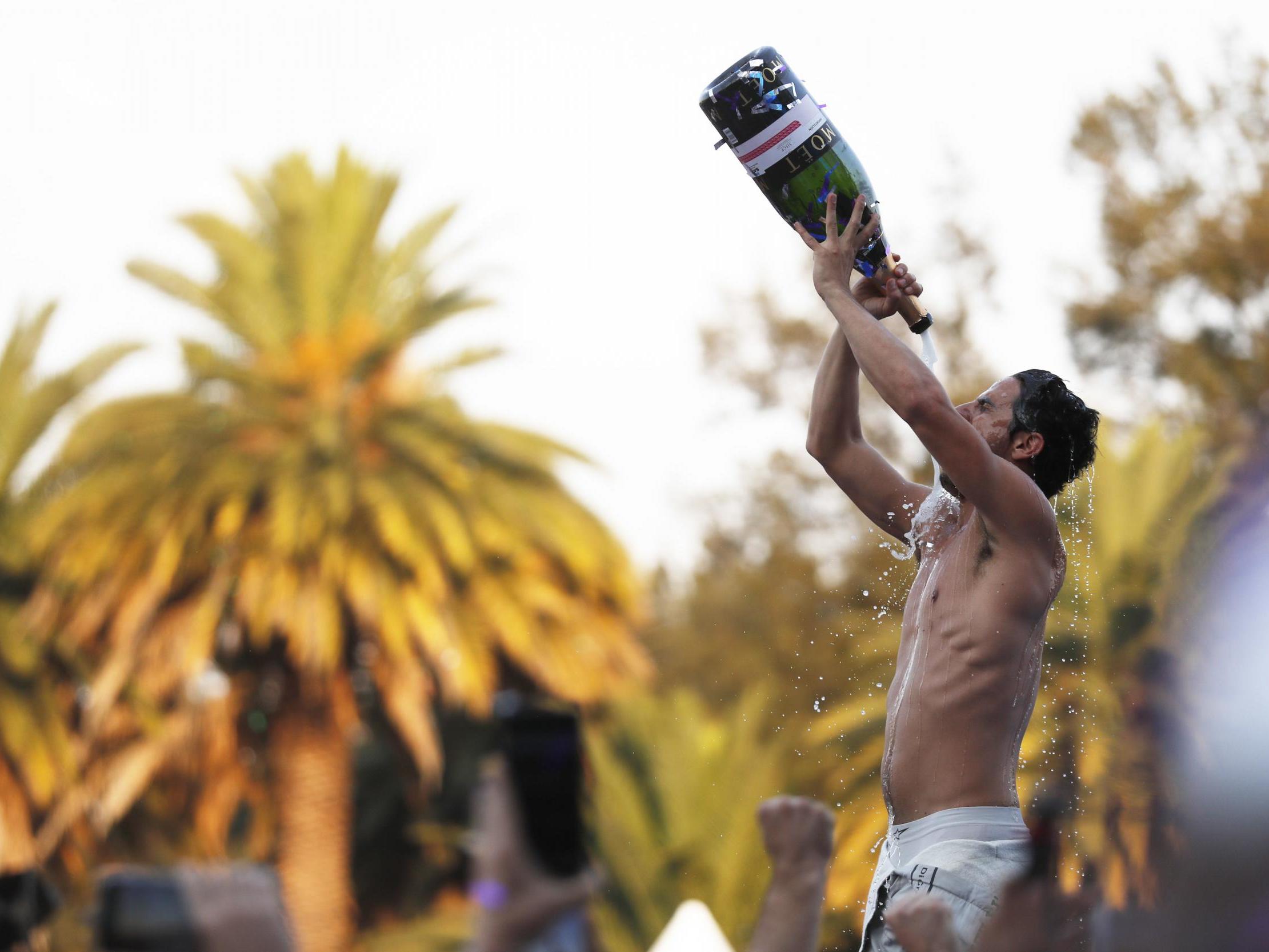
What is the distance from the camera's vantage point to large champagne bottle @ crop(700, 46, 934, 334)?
373cm

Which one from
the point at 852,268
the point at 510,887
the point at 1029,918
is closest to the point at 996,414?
the point at 852,268

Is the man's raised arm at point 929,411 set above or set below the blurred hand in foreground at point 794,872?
above

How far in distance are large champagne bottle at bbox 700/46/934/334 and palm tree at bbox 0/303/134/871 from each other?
13212 mm

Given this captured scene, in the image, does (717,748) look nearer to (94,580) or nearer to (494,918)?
(94,580)

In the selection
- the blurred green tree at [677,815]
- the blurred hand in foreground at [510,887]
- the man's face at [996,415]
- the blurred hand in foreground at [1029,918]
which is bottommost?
the blurred green tree at [677,815]

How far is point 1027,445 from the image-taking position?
3.79m

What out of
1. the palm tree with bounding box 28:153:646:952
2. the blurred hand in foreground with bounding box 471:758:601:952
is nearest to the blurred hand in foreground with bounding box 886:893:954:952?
the blurred hand in foreground with bounding box 471:758:601:952

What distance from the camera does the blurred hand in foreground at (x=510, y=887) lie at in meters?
1.64

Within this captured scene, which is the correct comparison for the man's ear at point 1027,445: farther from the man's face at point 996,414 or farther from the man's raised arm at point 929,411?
the man's raised arm at point 929,411

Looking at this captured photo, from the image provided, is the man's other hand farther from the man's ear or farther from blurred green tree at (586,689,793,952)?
blurred green tree at (586,689,793,952)

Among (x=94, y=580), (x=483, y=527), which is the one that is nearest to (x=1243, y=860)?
(x=483, y=527)

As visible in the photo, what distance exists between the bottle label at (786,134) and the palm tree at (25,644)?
13232 millimetres

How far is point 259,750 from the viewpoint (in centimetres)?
1703

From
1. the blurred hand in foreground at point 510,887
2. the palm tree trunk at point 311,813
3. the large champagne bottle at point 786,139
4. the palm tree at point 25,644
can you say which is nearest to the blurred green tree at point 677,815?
the palm tree trunk at point 311,813
